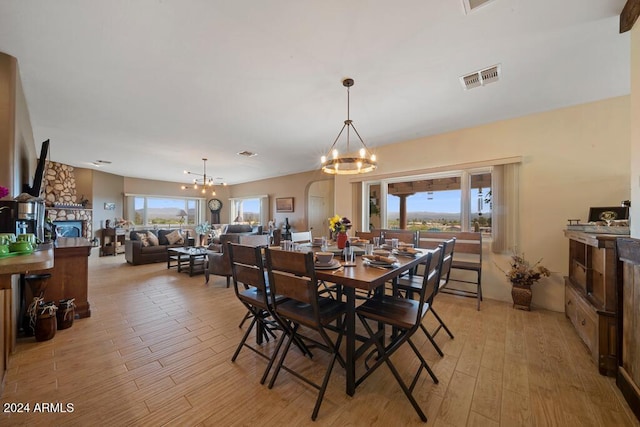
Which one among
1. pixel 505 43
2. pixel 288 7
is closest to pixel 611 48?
pixel 505 43

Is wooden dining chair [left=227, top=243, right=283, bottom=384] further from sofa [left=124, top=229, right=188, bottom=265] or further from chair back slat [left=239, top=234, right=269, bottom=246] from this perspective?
sofa [left=124, top=229, right=188, bottom=265]

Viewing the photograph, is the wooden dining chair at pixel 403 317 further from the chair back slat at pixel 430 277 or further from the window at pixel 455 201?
the window at pixel 455 201

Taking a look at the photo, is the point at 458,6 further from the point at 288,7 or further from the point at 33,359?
the point at 33,359

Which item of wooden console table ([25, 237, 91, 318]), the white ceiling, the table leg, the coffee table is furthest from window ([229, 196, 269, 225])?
the table leg

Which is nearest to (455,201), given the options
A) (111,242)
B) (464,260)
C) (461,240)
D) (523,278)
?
(461,240)

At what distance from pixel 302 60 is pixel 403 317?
2.21 metres

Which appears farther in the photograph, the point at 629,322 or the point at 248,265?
the point at 248,265

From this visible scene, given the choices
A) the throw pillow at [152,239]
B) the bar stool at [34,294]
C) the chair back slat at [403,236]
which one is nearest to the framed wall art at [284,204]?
the throw pillow at [152,239]

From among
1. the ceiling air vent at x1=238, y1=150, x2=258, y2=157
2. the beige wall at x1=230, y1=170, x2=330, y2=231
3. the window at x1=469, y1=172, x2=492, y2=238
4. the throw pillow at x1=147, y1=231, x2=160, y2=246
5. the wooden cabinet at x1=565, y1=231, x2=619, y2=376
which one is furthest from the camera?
the beige wall at x1=230, y1=170, x2=330, y2=231

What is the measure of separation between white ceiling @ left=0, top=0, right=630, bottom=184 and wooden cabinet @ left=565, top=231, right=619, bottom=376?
5.10 ft

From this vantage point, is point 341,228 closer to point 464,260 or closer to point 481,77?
point 481,77

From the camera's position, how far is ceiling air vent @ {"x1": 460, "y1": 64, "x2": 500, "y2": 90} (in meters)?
2.21

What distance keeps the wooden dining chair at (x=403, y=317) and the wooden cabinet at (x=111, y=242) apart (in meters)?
8.45

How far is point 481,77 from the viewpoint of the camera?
2.31 m
